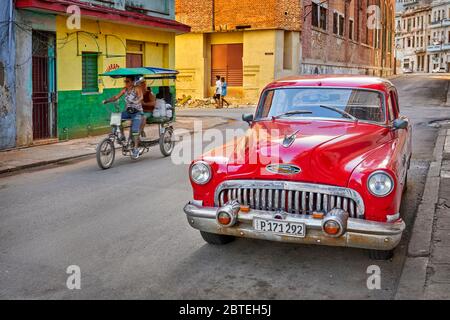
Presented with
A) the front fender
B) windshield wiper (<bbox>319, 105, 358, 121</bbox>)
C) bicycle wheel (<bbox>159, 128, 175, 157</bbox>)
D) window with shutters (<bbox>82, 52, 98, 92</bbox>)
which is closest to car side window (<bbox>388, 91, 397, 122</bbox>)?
windshield wiper (<bbox>319, 105, 358, 121</bbox>)

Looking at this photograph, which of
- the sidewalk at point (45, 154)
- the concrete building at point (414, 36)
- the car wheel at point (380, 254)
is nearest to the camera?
the car wheel at point (380, 254)

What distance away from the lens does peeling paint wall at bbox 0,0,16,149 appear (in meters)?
13.4

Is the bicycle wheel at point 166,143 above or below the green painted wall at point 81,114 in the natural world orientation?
below

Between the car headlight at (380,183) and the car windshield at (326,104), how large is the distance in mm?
1638

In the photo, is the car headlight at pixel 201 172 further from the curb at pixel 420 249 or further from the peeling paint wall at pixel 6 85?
the peeling paint wall at pixel 6 85

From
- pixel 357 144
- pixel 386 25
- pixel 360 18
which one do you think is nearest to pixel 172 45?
pixel 357 144

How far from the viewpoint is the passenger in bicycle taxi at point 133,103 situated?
1176 centimetres

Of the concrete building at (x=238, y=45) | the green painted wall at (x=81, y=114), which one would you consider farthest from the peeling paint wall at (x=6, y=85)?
the concrete building at (x=238, y=45)

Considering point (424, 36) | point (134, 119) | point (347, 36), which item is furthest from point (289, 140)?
point (424, 36)

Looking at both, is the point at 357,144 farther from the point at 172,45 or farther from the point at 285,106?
the point at 172,45

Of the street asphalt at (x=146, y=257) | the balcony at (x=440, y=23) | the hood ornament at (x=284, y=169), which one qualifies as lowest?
the street asphalt at (x=146, y=257)

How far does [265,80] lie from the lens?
108 feet

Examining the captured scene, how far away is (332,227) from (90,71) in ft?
45.9
